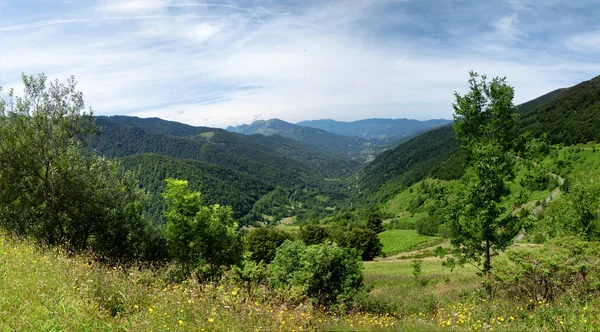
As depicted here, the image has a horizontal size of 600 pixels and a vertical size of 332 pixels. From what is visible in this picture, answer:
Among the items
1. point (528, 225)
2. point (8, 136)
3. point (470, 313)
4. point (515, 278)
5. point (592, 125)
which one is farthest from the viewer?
point (592, 125)

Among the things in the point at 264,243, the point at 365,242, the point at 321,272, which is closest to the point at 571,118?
the point at 365,242

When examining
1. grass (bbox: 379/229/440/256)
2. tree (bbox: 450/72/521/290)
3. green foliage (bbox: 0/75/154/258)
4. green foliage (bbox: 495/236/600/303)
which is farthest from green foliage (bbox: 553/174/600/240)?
grass (bbox: 379/229/440/256)

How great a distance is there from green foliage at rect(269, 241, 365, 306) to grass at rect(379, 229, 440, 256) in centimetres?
6076

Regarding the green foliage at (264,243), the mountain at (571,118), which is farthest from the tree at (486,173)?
the mountain at (571,118)

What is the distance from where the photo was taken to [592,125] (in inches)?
4911

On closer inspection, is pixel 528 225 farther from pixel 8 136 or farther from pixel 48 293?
pixel 8 136

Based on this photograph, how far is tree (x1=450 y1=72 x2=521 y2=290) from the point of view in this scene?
12656 millimetres

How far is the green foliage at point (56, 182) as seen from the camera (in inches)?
581

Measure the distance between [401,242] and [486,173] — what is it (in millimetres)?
75496

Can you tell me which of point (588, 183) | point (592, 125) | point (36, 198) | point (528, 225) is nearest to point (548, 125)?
point (592, 125)

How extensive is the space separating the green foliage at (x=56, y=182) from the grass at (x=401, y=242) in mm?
62811

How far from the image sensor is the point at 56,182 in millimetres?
15266

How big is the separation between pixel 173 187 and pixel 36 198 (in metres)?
6.70

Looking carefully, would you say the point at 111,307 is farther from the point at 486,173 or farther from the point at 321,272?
the point at 486,173
